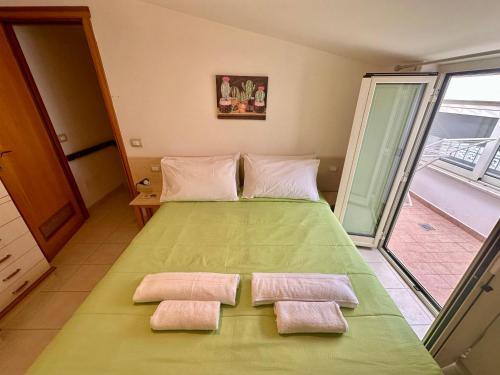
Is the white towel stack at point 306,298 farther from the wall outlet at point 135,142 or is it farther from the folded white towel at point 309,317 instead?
the wall outlet at point 135,142

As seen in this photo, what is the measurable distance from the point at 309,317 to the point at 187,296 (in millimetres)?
621

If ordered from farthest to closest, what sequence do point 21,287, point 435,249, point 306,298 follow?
point 435,249 → point 21,287 → point 306,298

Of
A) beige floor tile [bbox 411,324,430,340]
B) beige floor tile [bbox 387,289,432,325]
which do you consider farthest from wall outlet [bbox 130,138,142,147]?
beige floor tile [bbox 411,324,430,340]

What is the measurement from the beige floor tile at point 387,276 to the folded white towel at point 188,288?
159cm

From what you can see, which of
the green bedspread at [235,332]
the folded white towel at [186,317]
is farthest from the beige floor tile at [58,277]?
the folded white towel at [186,317]

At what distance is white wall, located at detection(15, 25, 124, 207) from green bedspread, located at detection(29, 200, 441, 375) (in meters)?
2.16

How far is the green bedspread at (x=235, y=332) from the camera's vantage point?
83 centimetres

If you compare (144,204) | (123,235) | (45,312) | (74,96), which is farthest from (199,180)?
(74,96)

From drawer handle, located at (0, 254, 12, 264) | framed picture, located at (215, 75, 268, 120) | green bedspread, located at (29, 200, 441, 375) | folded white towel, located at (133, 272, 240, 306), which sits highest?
framed picture, located at (215, 75, 268, 120)

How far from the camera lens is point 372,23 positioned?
1.13 m

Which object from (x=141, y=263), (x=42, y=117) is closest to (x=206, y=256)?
(x=141, y=263)

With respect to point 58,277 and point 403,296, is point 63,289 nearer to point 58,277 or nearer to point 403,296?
point 58,277

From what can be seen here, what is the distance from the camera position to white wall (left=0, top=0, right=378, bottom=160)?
1862 millimetres

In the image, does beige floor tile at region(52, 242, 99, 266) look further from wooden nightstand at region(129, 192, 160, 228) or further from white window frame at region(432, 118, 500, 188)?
white window frame at region(432, 118, 500, 188)
